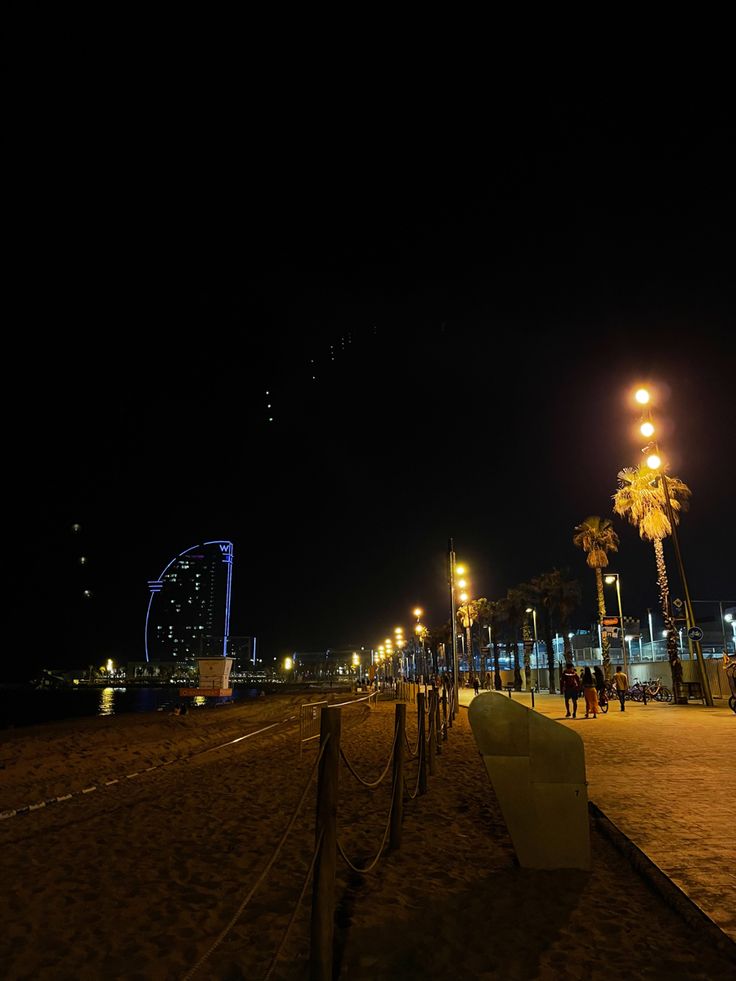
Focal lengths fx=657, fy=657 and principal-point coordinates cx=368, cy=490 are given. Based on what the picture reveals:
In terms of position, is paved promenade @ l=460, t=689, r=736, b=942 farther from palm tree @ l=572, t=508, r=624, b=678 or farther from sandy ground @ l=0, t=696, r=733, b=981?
palm tree @ l=572, t=508, r=624, b=678

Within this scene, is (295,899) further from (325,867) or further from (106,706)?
(106,706)

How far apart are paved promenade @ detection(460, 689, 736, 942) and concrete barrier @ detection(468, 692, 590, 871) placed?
59 cm

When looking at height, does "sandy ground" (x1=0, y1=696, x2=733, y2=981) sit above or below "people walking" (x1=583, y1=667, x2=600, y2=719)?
below

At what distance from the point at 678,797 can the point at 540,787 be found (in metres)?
3.14

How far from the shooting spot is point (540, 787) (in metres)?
5.12

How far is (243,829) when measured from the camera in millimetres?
6805

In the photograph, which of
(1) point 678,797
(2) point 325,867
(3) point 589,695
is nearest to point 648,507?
(3) point 589,695

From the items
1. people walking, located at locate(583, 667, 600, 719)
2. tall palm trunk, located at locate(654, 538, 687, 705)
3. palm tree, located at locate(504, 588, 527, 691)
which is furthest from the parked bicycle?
palm tree, located at locate(504, 588, 527, 691)

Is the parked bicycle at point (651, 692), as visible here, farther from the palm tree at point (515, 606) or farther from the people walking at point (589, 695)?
the palm tree at point (515, 606)

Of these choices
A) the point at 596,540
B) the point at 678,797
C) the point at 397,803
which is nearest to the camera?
the point at 397,803

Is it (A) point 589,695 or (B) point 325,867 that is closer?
(B) point 325,867

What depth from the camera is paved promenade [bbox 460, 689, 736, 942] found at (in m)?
4.57

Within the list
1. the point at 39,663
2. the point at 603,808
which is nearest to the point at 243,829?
the point at 603,808

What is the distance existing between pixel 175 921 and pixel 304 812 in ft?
11.6
